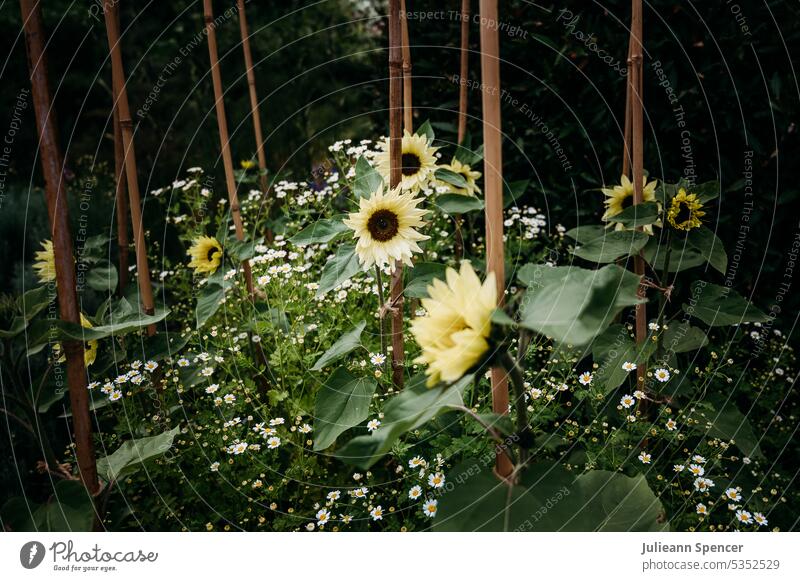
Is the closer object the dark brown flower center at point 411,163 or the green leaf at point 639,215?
the green leaf at point 639,215

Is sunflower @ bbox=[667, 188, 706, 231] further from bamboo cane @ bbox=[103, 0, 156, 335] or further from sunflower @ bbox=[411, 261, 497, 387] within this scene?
bamboo cane @ bbox=[103, 0, 156, 335]

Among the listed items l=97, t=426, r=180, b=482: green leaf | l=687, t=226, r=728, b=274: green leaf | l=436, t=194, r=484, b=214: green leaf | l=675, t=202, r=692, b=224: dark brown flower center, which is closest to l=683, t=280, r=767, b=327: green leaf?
l=687, t=226, r=728, b=274: green leaf

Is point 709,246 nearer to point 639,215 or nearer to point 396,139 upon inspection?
point 639,215

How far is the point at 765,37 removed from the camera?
192cm

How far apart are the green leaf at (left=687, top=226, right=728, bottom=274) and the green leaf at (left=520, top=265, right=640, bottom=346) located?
0.66 m

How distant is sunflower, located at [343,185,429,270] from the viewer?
127cm

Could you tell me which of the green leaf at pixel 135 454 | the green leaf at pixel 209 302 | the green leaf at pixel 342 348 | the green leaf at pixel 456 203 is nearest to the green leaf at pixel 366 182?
the green leaf at pixel 456 203

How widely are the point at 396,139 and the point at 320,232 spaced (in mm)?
272

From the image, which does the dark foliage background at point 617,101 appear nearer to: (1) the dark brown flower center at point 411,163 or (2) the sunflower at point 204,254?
(1) the dark brown flower center at point 411,163

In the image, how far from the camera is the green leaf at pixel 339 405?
121 cm

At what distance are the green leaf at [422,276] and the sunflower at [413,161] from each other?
0.82ft

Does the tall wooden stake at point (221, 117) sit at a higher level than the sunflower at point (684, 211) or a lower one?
higher

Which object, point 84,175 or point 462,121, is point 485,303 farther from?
point 84,175

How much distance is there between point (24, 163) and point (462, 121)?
14.5 feet
